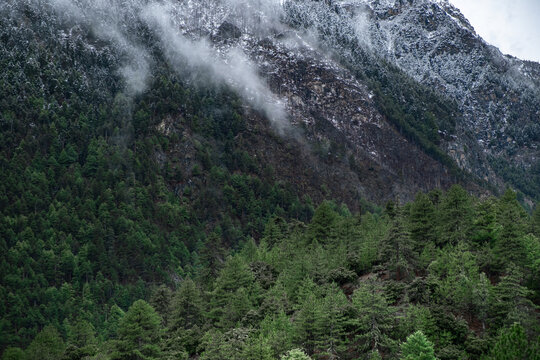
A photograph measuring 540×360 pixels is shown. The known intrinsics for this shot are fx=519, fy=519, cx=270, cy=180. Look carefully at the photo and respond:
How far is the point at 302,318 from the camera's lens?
46.3m

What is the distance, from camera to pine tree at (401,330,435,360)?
120 feet

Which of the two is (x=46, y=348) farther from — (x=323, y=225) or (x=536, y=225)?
(x=536, y=225)

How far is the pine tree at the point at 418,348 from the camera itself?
36.7 metres

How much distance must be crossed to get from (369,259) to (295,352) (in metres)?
30.7

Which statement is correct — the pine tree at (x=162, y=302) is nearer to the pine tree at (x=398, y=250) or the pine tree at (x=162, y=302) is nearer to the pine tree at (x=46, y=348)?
the pine tree at (x=46, y=348)

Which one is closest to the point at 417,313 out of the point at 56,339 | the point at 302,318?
the point at 302,318

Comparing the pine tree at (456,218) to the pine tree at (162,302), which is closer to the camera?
the pine tree at (456,218)

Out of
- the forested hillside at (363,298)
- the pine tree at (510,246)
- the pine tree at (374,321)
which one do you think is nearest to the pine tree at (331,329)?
the forested hillside at (363,298)

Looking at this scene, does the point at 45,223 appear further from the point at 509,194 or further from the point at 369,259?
the point at 509,194

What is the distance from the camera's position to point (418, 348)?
124 ft

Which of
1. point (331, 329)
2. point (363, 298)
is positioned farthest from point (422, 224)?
point (331, 329)

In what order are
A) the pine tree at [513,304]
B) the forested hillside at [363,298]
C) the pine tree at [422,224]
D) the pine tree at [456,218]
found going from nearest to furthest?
1. the pine tree at [513,304]
2. the forested hillside at [363,298]
3. the pine tree at [456,218]
4. the pine tree at [422,224]

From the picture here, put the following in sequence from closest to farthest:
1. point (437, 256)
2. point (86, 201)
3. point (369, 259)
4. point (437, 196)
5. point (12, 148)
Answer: point (437, 256)
point (369, 259)
point (437, 196)
point (86, 201)
point (12, 148)

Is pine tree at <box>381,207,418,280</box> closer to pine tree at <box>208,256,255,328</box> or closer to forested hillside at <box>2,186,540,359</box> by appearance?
forested hillside at <box>2,186,540,359</box>
